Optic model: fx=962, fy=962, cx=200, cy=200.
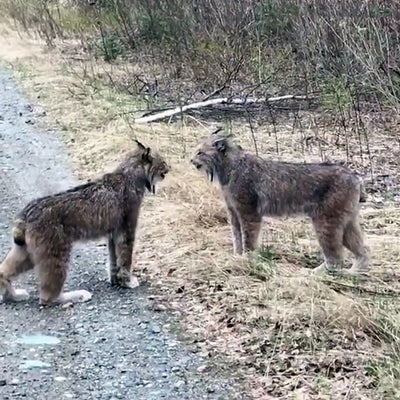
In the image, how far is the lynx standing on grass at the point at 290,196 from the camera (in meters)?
6.89

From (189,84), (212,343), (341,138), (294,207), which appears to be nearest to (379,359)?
(212,343)

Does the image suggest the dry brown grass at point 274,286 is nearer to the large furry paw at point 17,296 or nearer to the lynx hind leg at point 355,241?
the lynx hind leg at point 355,241

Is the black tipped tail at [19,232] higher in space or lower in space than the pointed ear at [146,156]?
lower

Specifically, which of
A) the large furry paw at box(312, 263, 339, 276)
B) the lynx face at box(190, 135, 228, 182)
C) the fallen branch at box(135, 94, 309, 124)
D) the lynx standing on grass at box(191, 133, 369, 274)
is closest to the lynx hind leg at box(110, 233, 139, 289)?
the lynx standing on grass at box(191, 133, 369, 274)

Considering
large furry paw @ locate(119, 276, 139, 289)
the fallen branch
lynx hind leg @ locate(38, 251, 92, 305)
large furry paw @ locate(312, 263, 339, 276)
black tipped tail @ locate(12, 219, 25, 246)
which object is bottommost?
the fallen branch

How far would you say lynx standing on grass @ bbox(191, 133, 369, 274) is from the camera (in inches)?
271

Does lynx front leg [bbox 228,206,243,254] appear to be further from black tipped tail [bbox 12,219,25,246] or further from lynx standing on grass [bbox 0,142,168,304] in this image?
black tipped tail [bbox 12,219,25,246]

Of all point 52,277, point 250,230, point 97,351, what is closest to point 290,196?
point 250,230

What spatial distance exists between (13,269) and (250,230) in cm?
178

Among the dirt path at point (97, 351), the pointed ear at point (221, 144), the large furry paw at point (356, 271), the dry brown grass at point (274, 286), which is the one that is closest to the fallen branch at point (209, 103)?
the dry brown grass at point (274, 286)

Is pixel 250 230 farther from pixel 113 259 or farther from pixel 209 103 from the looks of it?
pixel 209 103

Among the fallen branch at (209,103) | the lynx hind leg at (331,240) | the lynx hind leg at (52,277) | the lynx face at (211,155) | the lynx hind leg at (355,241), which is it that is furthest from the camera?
the fallen branch at (209,103)

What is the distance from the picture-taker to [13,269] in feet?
20.8

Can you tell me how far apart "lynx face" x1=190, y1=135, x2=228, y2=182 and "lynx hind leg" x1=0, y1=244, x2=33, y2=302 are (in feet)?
5.81
